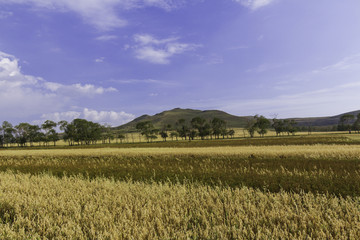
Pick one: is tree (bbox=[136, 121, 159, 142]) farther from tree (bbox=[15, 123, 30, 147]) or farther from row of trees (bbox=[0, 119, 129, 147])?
tree (bbox=[15, 123, 30, 147])

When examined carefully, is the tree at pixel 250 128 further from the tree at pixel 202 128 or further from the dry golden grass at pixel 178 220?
the dry golden grass at pixel 178 220

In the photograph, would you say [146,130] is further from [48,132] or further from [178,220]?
[178,220]

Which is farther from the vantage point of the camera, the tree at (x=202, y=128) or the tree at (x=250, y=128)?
the tree at (x=250, y=128)

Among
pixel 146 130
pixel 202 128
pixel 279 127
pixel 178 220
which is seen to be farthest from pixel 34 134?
pixel 279 127

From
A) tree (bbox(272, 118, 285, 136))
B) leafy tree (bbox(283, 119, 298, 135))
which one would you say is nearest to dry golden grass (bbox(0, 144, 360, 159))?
tree (bbox(272, 118, 285, 136))

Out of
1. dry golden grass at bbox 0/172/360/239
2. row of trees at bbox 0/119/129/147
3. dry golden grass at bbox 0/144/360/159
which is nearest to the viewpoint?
dry golden grass at bbox 0/172/360/239

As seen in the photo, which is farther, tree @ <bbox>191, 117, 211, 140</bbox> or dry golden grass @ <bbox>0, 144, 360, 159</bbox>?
tree @ <bbox>191, 117, 211, 140</bbox>

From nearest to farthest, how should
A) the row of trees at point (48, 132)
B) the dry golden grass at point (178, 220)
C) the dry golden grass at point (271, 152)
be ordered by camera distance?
1. the dry golden grass at point (178, 220)
2. the dry golden grass at point (271, 152)
3. the row of trees at point (48, 132)

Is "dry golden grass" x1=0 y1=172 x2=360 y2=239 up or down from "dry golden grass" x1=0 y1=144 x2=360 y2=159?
up

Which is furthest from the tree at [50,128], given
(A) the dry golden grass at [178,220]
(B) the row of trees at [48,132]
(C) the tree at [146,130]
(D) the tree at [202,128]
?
(A) the dry golden grass at [178,220]

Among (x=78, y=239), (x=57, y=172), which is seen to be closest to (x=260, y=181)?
(x=78, y=239)

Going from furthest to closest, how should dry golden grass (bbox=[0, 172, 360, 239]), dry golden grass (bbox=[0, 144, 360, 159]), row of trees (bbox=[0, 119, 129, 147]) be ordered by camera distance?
row of trees (bbox=[0, 119, 129, 147]), dry golden grass (bbox=[0, 144, 360, 159]), dry golden grass (bbox=[0, 172, 360, 239])

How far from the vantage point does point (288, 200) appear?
502 centimetres

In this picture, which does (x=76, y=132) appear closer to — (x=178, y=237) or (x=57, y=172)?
(x=57, y=172)
